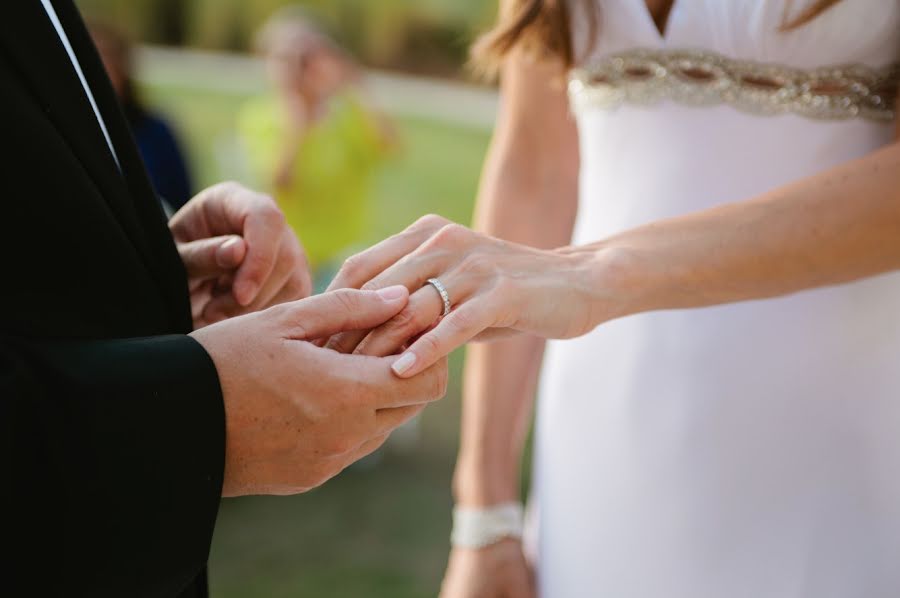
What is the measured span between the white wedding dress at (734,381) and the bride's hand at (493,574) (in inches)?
5.4

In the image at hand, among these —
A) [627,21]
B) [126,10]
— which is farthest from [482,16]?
[627,21]

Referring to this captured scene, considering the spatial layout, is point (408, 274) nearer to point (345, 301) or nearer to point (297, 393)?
point (345, 301)

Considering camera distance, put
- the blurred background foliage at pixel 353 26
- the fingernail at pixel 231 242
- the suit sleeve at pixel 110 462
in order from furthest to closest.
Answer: the blurred background foliage at pixel 353 26 < the fingernail at pixel 231 242 < the suit sleeve at pixel 110 462

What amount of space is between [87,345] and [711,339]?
3.72 ft

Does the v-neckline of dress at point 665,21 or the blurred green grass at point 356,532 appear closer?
the v-neckline of dress at point 665,21

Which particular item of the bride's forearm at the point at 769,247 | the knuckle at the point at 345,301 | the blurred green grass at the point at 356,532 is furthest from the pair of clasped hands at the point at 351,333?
the blurred green grass at the point at 356,532

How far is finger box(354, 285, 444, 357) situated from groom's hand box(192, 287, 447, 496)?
0.03 metres

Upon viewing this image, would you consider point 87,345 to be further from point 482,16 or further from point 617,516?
point 482,16

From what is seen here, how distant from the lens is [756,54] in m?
1.86

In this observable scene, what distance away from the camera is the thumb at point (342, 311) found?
1.39 meters

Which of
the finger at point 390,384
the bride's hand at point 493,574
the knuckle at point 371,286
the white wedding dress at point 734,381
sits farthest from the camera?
the bride's hand at point 493,574

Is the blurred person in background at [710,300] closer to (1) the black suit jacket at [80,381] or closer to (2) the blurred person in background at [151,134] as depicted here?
(1) the black suit jacket at [80,381]

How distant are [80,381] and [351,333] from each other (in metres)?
0.40

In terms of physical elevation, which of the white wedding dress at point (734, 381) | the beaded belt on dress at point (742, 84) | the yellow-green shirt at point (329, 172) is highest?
the beaded belt on dress at point (742, 84)
